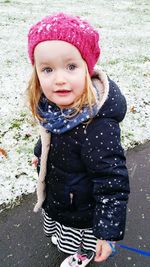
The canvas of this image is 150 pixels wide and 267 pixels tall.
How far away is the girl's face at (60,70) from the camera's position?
5.10ft

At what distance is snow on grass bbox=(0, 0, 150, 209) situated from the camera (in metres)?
3.43

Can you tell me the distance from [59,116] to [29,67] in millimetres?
4630

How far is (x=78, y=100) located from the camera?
5.60 feet

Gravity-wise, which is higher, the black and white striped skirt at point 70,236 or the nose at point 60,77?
the nose at point 60,77

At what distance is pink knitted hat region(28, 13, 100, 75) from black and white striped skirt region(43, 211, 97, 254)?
1.17m

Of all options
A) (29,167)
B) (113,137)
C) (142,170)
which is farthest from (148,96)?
(113,137)

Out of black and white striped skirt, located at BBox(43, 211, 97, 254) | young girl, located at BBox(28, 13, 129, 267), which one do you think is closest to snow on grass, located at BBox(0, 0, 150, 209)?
young girl, located at BBox(28, 13, 129, 267)

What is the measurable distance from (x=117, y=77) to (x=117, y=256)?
146 inches

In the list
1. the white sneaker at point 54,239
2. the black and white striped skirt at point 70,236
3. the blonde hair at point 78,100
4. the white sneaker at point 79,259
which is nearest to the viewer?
the blonde hair at point 78,100

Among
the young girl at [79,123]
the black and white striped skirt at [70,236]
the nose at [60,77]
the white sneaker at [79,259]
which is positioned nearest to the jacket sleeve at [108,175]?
the young girl at [79,123]

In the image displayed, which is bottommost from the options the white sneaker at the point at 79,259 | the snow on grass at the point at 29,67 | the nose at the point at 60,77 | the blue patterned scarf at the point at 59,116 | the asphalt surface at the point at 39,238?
the snow on grass at the point at 29,67

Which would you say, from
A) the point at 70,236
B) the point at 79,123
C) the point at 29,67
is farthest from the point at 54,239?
the point at 29,67

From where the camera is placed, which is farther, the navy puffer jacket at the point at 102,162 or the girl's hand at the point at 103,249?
the girl's hand at the point at 103,249

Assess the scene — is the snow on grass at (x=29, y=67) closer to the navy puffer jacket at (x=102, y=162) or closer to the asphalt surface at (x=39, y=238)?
the asphalt surface at (x=39, y=238)
